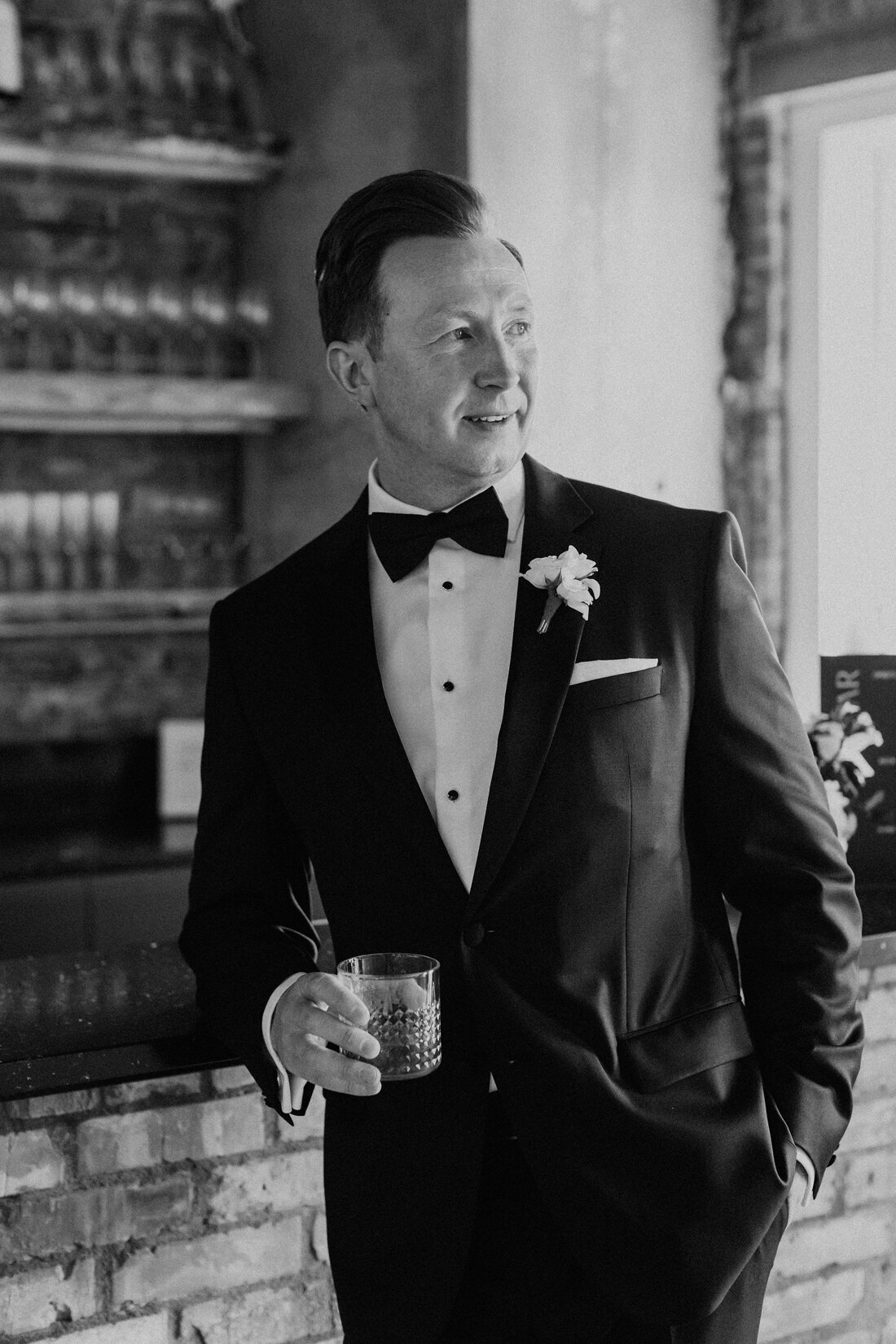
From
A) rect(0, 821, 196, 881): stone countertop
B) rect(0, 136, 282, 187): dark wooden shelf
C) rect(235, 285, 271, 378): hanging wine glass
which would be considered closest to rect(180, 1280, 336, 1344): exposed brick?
rect(0, 821, 196, 881): stone countertop

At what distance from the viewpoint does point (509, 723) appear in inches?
62.9

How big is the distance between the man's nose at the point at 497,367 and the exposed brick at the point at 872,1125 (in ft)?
4.23

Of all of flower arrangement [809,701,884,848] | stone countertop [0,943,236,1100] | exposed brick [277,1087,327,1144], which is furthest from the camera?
flower arrangement [809,701,884,848]

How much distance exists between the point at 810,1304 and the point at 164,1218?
1018 mm

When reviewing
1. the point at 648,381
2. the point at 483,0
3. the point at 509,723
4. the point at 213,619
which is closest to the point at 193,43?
the point at 483,0

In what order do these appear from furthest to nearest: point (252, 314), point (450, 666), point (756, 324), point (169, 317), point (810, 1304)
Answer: point (756, 324) < point (252, 314) < point (169, 317) < point (810, 1304) < point (450, 666)

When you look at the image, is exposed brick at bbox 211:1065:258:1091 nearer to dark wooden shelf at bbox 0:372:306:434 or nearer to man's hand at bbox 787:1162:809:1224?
man's hand at bbox 787:1162:809:1224

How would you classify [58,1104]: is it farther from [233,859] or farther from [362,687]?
[362,687]

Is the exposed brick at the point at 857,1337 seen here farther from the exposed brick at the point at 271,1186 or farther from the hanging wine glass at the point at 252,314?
the hanging wine glass at the point at 252,314

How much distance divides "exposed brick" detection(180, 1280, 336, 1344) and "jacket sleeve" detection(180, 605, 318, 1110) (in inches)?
14.3

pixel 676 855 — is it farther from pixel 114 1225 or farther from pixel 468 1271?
pixel 114 1225

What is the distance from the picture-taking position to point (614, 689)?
63.7 inches

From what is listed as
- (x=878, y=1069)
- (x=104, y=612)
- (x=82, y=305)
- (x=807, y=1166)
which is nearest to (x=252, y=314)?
(x=82, y=305)

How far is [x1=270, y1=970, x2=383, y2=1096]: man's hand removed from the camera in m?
1.50
